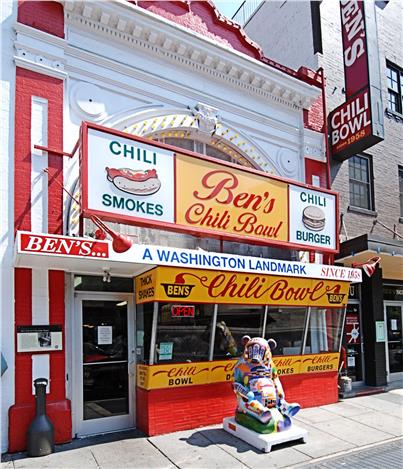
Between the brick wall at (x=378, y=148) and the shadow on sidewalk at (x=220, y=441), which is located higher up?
the brick wall at (x=378, y=148)

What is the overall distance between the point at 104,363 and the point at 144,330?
0.89m

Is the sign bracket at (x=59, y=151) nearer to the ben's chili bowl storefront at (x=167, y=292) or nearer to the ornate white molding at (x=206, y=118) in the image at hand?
the ben's chili bowl storefront at (x=167, y=292)

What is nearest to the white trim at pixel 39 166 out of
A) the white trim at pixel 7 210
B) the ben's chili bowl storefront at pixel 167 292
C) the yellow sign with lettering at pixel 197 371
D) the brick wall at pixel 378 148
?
the white trim at pixel 7 210

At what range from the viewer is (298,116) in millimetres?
11430

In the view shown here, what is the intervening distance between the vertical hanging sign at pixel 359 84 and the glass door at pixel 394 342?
4.63 meters

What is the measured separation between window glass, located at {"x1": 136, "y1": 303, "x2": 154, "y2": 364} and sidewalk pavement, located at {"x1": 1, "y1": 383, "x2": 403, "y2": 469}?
1239mm

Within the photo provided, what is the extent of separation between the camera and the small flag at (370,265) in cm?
1009

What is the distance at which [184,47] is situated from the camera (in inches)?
367

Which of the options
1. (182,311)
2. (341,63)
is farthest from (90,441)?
(341,63)

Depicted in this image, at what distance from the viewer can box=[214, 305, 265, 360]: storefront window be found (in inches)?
329

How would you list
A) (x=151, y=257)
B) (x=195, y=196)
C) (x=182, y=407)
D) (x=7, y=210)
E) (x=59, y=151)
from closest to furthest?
(x=7, y=210) < (x=151, y=257) < (x=59, y=151) < (x=182, y=407) < (x=195, y=196)

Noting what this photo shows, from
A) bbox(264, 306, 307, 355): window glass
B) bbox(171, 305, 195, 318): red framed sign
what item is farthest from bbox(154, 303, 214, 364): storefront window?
bbox(264, 306, 307, 355): window glass

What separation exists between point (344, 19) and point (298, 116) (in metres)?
2.69

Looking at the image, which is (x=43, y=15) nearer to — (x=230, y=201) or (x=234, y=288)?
(x=230, y=201)
